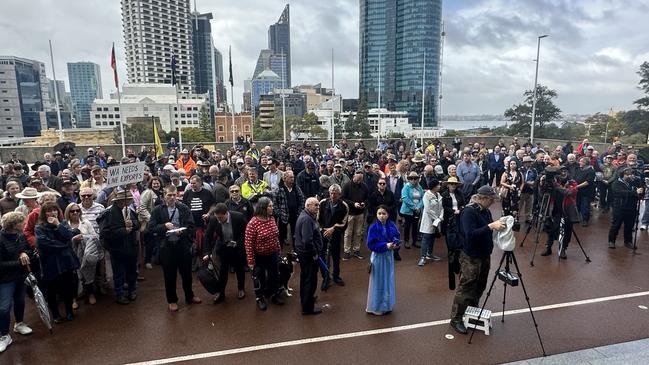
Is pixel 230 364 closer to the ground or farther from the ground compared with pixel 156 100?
closer to the ground

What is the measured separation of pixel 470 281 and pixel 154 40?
170273 mm

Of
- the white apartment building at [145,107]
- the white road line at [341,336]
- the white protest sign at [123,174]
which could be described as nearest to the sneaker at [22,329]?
the white road line at [341,336]

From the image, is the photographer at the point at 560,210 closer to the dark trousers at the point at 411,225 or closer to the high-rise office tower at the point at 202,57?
the dark trousers at the point at 411,225

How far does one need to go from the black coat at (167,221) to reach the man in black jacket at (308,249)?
174 centimetres

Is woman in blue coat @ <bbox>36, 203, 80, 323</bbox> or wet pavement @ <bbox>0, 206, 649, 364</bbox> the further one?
woman in blue coat @ <bbox>36, 203, 80, 323</bbox>

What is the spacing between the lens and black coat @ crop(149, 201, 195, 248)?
6141 mm

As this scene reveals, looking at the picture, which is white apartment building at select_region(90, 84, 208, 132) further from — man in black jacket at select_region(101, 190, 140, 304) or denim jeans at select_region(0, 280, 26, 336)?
denim jeans at select_region(0, 280, 26, 336)

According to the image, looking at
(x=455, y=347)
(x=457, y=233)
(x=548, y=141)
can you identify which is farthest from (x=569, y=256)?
(x=548, y=141)

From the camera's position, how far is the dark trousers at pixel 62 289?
18.5 ft

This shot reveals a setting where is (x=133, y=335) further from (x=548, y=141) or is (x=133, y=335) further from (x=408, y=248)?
(x=548, y=141)

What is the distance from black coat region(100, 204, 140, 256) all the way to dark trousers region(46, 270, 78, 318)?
0.64 meters

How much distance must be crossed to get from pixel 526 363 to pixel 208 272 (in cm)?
449

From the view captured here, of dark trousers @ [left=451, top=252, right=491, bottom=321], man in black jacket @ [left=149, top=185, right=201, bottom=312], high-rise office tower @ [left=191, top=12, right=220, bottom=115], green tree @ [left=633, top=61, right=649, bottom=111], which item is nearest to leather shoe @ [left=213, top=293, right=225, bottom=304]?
man in black jacket @ [left=149, top=185, right=201, bottom=312]

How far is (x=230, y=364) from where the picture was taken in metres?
4.71
